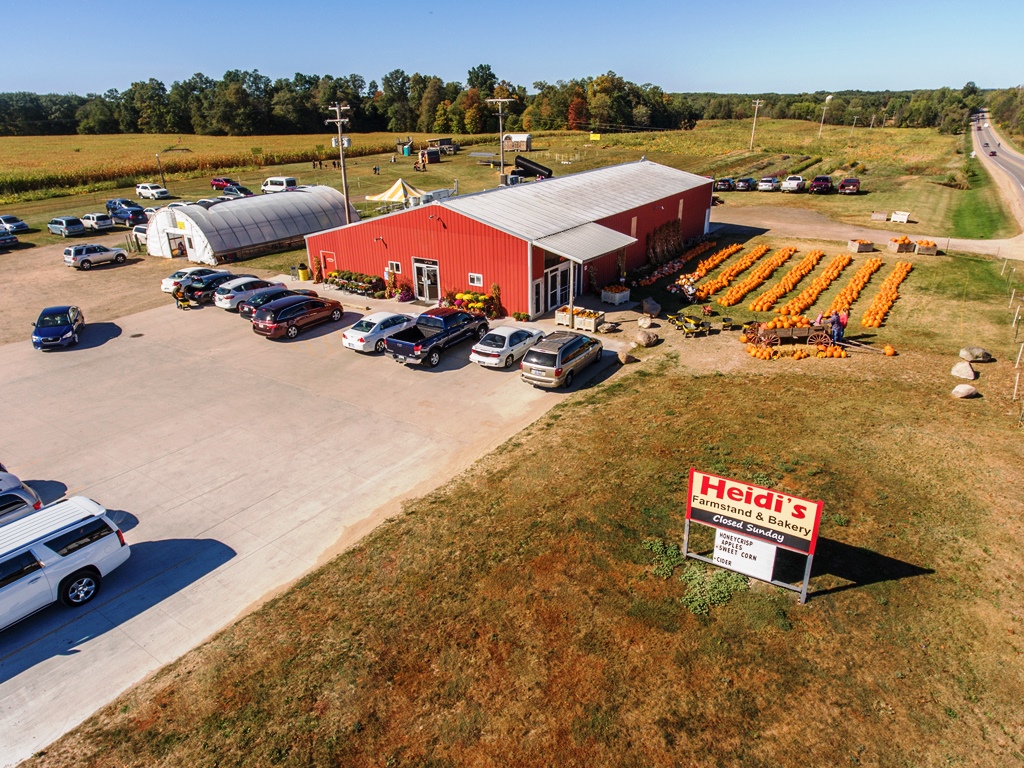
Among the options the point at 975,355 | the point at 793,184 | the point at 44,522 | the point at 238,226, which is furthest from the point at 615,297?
the point at 793,184

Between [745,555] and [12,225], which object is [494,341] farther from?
[12,225]

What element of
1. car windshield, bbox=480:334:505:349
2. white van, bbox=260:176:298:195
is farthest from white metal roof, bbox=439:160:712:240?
white van, bbox=260:176:298:195

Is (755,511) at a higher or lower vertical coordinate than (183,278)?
higher

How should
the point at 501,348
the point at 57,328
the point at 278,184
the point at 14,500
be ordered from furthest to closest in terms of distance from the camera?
the point at 278,184 < the point at 57,328 < the point at 501,348 < the point at 14,500

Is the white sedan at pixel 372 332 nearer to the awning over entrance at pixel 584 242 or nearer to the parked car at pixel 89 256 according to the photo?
the awning over entrance at pixel 584 242

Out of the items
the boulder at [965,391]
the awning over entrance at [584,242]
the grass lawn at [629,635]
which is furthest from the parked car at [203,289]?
the boulder at [965,391]
